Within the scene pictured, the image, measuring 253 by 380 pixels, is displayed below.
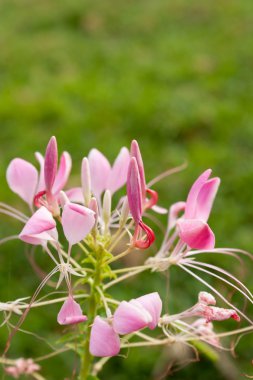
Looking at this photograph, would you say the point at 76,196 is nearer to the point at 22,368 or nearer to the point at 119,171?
the point at 119,171

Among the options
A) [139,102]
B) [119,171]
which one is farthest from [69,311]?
[139,102]

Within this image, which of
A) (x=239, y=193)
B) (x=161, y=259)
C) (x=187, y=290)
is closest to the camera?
(x=161, y=259)

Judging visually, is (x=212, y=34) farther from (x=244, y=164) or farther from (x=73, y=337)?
(x=73, y=337)

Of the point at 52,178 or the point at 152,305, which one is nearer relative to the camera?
the point at 152,305

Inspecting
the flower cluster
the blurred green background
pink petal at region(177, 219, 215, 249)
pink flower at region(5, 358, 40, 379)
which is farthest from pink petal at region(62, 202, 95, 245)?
the blurred green background

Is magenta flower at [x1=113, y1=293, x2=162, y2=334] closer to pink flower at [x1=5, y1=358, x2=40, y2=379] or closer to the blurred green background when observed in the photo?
pink flower at [x1=5, y1=358, x2=40, y2=379]

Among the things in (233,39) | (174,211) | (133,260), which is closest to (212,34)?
(233,39)
